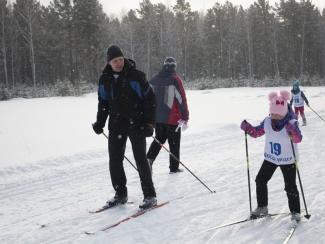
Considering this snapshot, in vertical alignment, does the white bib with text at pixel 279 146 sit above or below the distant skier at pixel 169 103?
below

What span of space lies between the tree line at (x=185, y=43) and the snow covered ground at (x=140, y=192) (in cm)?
3333

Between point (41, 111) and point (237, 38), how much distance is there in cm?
4311

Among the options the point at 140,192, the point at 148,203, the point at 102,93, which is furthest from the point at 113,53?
the point at 140,192

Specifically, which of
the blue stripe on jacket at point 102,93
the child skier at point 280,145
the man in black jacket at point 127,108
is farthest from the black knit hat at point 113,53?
the child skier at point 280,145

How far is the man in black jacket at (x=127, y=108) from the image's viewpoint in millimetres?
4703

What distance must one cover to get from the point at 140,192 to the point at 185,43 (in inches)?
1847

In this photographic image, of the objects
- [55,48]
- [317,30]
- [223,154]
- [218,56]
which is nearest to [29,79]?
[55,48]

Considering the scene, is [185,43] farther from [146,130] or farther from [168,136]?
[146,130]

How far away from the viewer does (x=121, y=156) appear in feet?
16.2

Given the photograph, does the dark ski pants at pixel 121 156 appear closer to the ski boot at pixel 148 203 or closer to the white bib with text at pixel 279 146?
the ski boot at pixel 148 203

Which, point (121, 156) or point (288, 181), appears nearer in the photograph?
point (288, 181)

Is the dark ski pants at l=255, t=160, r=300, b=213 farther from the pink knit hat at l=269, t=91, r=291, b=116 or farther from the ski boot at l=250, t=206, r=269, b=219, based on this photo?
the pink knit hat at l=269, t=91, r=291, b=116

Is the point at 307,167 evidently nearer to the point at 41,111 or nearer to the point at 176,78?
the point at 176,78

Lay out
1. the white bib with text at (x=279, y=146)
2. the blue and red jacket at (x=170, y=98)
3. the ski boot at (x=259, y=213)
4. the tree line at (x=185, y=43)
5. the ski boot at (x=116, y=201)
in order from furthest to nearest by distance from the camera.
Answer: the tree line at (x=185, y=43) → the blue and red jacket at (x=170, y=98) → the ski boot at (x=116, y=201) → the ski boot at (x=259, y=213) → the white bib with text at (x=279, y=146)
